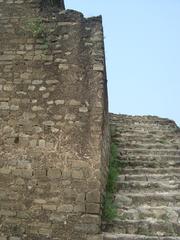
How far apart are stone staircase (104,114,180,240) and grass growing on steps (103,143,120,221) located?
90mm

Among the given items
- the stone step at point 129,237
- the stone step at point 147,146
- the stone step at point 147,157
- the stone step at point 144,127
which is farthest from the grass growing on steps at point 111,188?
the stone step at point 144,127

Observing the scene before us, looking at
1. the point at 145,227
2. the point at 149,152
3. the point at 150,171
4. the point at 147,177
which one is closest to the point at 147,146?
the point at 149,152

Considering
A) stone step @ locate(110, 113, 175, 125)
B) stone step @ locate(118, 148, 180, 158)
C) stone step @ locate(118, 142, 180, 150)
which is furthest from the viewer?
stone step @ locate(110, 113, 175, 125)

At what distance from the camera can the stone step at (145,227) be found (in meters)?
5.30

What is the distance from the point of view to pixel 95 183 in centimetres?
532

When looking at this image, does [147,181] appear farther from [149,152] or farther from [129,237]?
[129,237]

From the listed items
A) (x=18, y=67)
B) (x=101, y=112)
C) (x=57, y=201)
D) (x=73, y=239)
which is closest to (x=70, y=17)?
(x=18, y=67)

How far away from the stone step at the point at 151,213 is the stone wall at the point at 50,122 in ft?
1.69

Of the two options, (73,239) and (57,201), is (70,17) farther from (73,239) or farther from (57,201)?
(73,239)

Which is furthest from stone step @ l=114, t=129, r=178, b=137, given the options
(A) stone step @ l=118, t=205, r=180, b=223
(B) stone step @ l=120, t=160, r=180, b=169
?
(A) stone step @ l=118, t=205, r=180, b=223

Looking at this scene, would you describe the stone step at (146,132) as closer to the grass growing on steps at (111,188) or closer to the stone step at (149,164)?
the grass growing on steps at (111,188)

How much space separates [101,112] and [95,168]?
0.84 m

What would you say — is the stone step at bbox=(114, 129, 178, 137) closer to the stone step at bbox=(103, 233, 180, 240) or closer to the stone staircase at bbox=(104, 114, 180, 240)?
the stone staircase at bbox=(104, 114, 180, 240)

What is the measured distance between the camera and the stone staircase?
5.35 m
